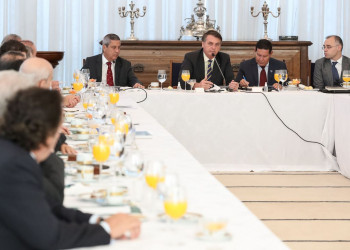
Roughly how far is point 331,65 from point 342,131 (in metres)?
1.52

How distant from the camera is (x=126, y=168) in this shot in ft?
7.31

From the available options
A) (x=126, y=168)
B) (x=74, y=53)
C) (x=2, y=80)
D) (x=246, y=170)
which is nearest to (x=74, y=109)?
(x=246, y=170)

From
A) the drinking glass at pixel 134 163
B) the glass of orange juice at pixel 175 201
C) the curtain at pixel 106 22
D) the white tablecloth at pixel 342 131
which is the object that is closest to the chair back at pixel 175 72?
the white tablecloth at pixel 342 131

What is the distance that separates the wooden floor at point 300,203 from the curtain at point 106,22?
137 inches

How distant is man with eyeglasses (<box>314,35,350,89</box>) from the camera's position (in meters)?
6.70

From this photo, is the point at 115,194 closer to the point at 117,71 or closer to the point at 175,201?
the point at 175,201

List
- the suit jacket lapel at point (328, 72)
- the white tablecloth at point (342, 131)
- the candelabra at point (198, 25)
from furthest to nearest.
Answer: the candelabra at point (198, 25), the suit jacket lapel at point (328, 72), the white tablecloth at point (342, 131)

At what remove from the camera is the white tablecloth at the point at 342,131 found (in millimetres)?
5273

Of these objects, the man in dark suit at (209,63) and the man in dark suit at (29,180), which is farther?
the man in dark suit at (209,63)

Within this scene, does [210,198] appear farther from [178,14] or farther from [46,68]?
[178,14]

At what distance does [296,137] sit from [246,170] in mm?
476

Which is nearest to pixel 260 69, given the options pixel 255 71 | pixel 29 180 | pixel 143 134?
pixel 255 71

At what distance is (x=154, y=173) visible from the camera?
1939 mm

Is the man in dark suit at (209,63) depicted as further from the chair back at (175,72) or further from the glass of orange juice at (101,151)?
the glass of orange juice at (101,151)
